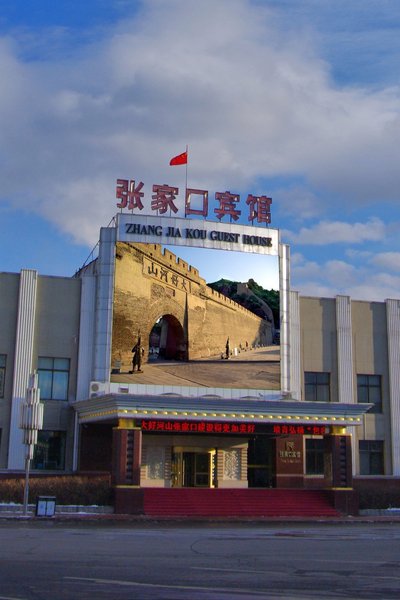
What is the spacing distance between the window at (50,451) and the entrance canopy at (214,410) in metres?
1.78

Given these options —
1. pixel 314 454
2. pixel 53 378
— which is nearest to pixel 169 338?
pixel 53 378

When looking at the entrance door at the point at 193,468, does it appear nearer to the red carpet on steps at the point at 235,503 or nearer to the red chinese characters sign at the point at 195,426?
the red chinese characters sign at the point at 195,426

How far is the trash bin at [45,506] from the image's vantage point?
99.3 feet

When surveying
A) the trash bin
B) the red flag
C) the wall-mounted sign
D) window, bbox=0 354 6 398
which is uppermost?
the red flag

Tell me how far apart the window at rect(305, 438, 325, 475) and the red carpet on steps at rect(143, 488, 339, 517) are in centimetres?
504

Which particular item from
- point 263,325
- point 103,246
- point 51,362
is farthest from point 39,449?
point 263,325

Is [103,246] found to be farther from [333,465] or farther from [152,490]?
[333,465]

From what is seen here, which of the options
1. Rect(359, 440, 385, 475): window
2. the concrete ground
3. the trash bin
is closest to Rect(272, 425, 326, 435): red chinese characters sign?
Answer: the concrete ground

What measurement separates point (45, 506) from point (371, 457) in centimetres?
2069

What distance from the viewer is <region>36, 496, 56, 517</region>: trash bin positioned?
99.3 ft

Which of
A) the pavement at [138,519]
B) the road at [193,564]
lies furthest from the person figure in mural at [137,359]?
the road at [193,564]

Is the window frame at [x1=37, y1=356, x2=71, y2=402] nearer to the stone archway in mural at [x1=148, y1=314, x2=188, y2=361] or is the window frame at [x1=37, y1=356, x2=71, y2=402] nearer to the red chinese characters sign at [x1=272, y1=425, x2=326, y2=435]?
the stone archway in mural at [x1=148, y1=314, x2=188, y2=361]

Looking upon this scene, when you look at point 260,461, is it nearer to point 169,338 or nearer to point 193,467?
point 193,467

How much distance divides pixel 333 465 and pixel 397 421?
9404 mm
